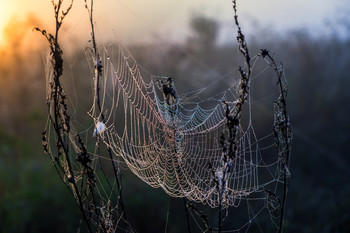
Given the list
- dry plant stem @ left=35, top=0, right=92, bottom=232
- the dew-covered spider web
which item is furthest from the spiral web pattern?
dry plant stem @ left=35, top=0, right=92, bottom=232

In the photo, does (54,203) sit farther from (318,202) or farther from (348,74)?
(348,74)

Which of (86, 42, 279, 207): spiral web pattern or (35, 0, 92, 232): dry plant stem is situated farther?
(86, 42, 279, 207): spiral web pattern

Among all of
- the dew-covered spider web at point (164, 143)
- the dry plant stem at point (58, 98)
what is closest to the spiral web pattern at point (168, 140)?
the dew-covered spider web at point (164, 143)

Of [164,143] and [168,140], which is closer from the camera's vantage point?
[168,140]

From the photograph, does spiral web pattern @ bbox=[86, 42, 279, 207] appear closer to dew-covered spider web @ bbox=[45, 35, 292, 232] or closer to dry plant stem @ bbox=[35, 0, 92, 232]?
dew-covered spider web @ bbox=[45, 35, 292, 232]

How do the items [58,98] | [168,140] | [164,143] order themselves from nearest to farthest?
1. [58,98]
2. [168,140]
3. [164,143]

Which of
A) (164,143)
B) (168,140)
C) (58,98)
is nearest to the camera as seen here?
(58,98)

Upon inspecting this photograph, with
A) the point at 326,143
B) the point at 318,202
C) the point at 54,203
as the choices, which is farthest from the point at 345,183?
the point at 54,203

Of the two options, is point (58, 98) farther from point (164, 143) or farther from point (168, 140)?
point (164, 143)

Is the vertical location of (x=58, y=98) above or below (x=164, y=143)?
below

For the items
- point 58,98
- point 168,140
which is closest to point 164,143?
point 168,140

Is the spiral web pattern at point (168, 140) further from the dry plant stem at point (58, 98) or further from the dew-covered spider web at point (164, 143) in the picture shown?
the dry plant stem at point (58, 98)
